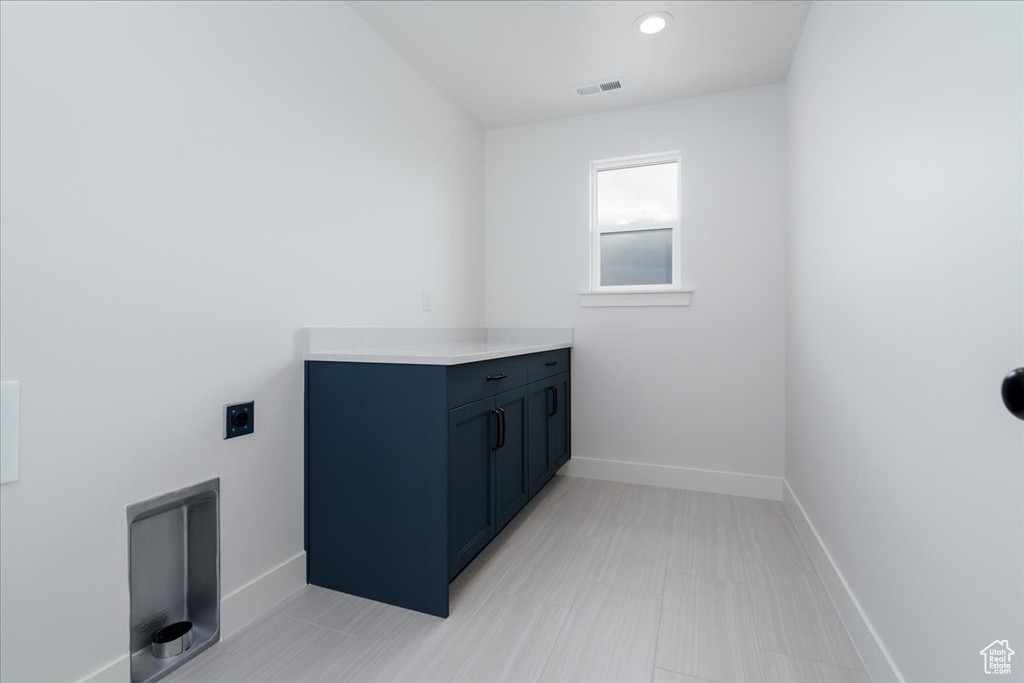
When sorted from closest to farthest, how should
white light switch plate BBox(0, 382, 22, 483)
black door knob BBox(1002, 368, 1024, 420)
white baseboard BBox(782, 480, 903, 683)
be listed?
black door knob BBox(1002, 368, 1024, 420)
white light switch plate BBox(0, 382, 22, 483)
white baseboard BBox(782, 480, 903, 683)

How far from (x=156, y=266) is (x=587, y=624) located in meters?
1.77

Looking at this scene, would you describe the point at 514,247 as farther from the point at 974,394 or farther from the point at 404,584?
the point at 974,394

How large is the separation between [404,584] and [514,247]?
7.64ft

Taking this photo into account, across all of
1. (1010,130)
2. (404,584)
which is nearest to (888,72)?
(1010,130)

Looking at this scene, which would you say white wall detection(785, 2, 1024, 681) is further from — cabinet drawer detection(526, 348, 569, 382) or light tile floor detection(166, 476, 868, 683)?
cabinet drawer detection(526, 348, 569, 382)

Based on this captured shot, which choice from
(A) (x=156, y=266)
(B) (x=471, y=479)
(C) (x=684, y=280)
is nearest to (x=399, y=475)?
(B) (x=471, y=479)

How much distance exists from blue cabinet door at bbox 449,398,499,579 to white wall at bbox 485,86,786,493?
1355mm

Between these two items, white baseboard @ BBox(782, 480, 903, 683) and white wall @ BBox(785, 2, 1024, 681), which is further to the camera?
white baseboard @ BBox(782, 480, 903, 683)

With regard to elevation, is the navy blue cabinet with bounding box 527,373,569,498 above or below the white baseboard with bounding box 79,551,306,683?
above

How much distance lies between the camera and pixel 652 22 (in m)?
2.17

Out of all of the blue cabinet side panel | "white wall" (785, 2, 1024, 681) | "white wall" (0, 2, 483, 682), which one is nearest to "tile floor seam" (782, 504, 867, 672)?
"white wall" (785, 2, 1024, 681)

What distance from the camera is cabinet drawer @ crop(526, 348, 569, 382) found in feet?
8.04

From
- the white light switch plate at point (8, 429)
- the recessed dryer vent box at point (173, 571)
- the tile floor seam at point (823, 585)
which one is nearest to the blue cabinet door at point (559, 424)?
the tile floor seam at point (823, 585)

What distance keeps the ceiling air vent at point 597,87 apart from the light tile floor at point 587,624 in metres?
2.51
